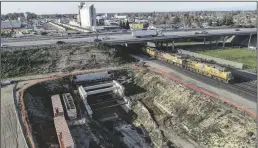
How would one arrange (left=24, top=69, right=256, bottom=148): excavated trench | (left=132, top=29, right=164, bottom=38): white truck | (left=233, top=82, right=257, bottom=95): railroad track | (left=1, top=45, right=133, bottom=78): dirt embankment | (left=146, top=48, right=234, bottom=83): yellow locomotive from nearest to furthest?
1. (left=24, top=69, right=256, bottom=148): excavated trench
2. (left=233, top=82, right=257, bottom=95): railroad track
3. (left=146, top=48, right=234, bottom=83): yellow locomotive
4. (left=1, top=45, right=133, bottom=78): dirt embankment
5. (left=132, top=29, right=164, bottom=38): white truck

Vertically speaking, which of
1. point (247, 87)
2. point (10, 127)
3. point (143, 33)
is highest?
point (143, 33)

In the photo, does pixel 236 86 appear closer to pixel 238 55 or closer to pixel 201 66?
pixel 201 66

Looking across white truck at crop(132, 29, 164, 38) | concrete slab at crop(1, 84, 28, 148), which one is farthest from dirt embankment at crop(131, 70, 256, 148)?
white truck at crop(132, 29, 164, 38)

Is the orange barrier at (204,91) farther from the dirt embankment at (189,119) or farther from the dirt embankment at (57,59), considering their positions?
the dirt embankment at (57,59)

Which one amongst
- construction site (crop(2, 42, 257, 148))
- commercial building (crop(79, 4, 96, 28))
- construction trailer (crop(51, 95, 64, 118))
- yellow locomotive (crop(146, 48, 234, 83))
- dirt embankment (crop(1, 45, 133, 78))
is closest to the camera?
construction site (crop(2, 42, 257, 148))

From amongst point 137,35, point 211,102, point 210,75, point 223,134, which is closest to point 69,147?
point 223,134

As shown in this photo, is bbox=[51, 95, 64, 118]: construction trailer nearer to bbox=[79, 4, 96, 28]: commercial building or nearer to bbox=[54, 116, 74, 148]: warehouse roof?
bbox=[54, 116, 74, 148]: warehouse roof

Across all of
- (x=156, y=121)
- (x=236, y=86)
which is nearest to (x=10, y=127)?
(x=156, y=121)
